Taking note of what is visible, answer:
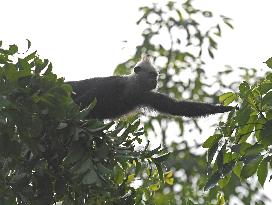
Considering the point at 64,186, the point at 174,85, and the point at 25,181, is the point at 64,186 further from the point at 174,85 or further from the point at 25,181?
the point at 174,85

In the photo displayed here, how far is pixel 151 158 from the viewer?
590 cm

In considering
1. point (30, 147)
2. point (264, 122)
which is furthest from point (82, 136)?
point (264, 122)

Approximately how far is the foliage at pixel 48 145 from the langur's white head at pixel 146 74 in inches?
150

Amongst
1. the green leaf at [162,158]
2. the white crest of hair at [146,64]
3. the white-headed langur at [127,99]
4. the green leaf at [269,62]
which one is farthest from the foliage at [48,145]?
the white crest of hair at [146,64]

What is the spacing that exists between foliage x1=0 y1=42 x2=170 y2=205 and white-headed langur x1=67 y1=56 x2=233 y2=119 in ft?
9.34

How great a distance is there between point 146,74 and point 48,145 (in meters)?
4.53

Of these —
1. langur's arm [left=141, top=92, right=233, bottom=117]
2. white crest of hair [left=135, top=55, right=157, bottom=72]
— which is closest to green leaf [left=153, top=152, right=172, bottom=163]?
langur's arm [left=141, top=92, right=233, bottom=117]

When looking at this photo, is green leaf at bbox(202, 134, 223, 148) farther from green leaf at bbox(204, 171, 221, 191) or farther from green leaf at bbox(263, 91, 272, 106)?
green leaf at bbox(263, 91, 272, 106)

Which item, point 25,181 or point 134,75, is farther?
point 134,75

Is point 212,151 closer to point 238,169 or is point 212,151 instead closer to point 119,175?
point 238,169

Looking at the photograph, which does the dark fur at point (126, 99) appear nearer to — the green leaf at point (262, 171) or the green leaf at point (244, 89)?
the green leaf at point (244, 89)

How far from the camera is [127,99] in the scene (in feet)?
29.6

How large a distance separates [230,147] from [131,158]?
0.78m

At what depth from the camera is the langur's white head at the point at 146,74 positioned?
9469 mm
